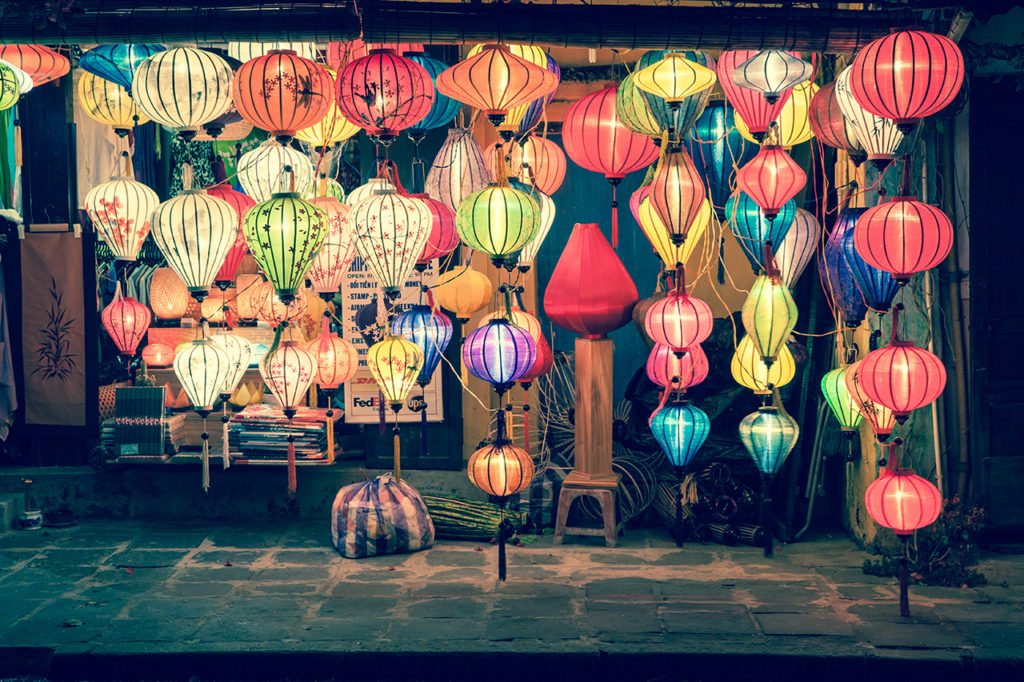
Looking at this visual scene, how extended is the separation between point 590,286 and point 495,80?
2.88 m

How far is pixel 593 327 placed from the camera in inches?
393

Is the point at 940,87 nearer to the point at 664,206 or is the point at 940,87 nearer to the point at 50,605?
the point at 664,206

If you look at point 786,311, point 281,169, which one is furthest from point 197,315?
point 786,311

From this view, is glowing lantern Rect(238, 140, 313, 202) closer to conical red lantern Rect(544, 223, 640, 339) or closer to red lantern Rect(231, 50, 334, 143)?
red lantern Rect(231, 50, 334, 143)

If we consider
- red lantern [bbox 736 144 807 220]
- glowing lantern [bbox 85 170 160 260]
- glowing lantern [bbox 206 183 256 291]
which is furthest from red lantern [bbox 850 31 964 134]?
glowing lantern [bbox 85 170 160 260]

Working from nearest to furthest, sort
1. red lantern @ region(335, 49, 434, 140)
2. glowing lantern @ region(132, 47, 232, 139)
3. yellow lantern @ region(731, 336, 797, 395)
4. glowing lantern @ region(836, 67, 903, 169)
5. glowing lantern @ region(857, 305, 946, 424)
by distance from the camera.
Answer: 1. glowing lantern @ region(132, 47, 232, 139)
2. red lantern @ region(335, 49, 434, 140)
3. glowing lantern @ region(857, 305, 946, 424)
4. glowing lantern @ region(836, 67, 903, 169)
5. yellow lantern @ region(731, 336, 797, 395)

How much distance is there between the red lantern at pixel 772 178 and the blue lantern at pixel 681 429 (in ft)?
5.80

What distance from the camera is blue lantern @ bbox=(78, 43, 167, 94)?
7.94 metres

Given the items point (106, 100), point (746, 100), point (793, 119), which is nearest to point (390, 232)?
point (106, 100)

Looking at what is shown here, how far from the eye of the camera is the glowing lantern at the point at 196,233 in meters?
7.45

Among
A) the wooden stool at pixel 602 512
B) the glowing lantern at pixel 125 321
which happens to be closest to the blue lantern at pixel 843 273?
the wooden stool at pixel 602 512

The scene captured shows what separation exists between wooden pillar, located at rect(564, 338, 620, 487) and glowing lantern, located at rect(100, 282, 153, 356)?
13.4ft

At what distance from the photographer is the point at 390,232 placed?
7.78 meters

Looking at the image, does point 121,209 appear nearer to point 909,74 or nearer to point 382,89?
point 382,89
